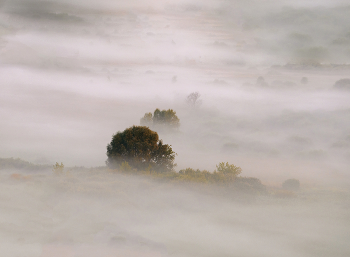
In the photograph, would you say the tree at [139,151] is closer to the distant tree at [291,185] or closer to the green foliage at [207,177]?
the green foliage at [207,177]

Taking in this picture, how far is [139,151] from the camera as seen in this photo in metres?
46.9

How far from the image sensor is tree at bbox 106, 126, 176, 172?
46719mm

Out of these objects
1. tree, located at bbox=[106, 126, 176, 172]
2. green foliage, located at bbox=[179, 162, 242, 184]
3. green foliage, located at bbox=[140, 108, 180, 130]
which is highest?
green foliage, located at bbox=[140, 108, 180, 130]

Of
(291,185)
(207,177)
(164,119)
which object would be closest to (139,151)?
(207,177)

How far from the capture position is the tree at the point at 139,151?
4672 cm

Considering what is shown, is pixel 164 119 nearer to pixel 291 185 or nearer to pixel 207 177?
pixel 291 185

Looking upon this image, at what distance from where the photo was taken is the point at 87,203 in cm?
3622

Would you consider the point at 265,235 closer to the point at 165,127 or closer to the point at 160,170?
the point at 160,170

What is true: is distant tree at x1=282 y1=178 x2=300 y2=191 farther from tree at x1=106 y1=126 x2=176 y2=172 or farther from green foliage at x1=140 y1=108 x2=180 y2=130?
green foliage at x1=140 y1=108 x2=180 y2=130

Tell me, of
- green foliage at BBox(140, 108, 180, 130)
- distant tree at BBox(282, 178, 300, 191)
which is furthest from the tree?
green foliage at BBox(140, 108, 180, 130)

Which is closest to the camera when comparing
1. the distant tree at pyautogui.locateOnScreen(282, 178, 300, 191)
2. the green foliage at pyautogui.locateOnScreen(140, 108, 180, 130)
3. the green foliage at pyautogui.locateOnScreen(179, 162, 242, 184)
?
the green foliage at pyautogui.locateOnScreen(179, 162, 242, 184)

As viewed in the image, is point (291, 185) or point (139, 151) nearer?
point (139, 151)

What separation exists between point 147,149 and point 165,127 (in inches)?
2872

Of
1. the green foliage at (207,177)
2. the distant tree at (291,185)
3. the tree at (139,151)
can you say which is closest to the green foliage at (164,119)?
the distant tree at (291,185)
